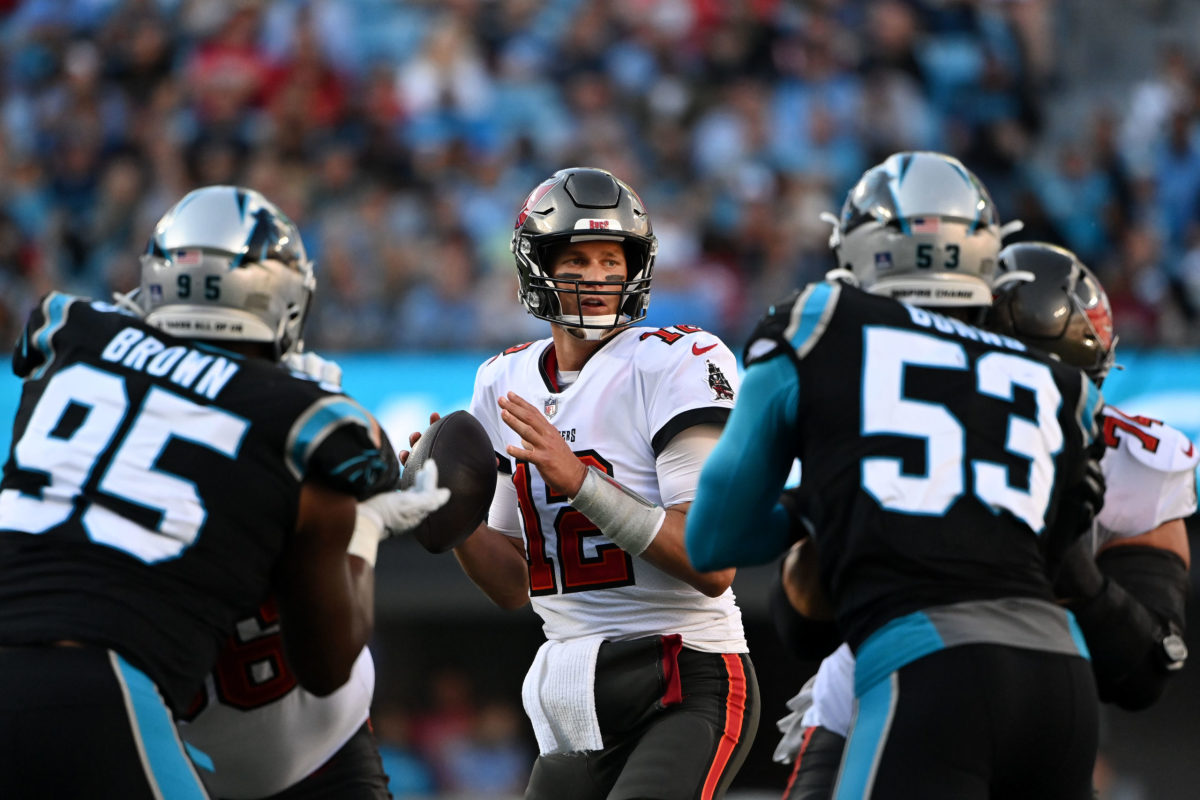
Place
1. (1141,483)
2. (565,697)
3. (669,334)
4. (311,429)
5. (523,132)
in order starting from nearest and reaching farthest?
1. (311,429)
2. (1141,483)
3. (565,697)
4. (669,334)
5. (523,132)

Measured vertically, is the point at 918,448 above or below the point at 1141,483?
above

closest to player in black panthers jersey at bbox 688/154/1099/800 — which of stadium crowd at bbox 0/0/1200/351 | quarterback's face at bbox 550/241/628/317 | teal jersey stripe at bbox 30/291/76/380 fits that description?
quarterback's face at bbox 550/241/628/317

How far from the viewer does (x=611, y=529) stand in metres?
3.74

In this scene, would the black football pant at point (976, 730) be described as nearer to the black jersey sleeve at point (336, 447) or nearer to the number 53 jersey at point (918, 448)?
the number 53 jersey at point (918, 448)

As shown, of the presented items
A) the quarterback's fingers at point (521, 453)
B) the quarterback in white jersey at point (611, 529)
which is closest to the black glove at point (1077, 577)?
the quarterback in white jersey at point (611, 529)

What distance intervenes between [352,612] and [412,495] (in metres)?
0.33

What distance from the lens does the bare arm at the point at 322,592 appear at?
3068 mm

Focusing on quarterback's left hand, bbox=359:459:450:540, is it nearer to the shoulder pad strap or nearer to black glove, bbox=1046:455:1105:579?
the shoulder pad strap

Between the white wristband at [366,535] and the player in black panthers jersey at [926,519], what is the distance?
697 millimetres

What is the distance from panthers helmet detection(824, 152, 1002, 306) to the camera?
10.7 feet

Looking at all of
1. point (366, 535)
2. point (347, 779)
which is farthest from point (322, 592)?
point (347, 779)

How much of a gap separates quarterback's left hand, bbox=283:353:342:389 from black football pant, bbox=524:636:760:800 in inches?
40.9

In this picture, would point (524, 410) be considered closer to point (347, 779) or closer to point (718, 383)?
point (718, 383)

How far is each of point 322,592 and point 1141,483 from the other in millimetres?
1870
